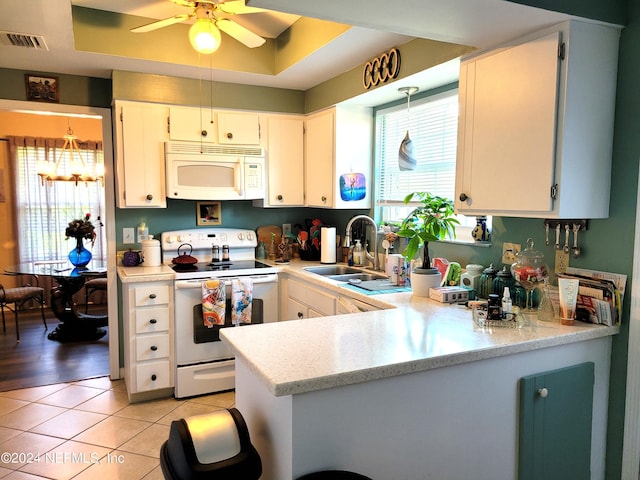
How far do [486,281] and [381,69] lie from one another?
148 centimetres

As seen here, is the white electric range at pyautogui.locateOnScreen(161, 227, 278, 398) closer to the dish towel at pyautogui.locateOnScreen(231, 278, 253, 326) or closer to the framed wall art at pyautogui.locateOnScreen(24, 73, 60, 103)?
the dish towel at pyautogui.locateOnScreen(231, 278, 253, 326)

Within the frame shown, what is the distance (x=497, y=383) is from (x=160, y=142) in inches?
114

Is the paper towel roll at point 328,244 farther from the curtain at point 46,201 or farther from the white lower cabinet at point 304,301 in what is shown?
the curtain at point 46,201

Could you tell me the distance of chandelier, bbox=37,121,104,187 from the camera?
5277 millimetres

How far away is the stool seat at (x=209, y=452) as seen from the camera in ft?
4.42

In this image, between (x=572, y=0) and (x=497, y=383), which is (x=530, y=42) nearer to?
(x=572, y=0)

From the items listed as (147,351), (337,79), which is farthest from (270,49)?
(147,351)

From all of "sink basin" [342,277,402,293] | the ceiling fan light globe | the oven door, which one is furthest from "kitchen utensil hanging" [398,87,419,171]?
the oven door

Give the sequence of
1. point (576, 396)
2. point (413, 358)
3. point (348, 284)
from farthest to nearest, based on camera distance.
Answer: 1. point (348, 284)
2. point (576, 396)
3. point (413, 358)

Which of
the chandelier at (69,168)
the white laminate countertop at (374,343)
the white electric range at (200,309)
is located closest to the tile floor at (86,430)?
the white electric range at (200,309)

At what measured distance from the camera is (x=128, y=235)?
3.74 meters

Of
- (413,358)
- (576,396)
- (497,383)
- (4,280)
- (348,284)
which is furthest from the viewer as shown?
(4,280)

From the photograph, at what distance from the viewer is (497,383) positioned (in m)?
1.74

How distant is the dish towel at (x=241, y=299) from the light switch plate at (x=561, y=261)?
205 cm
